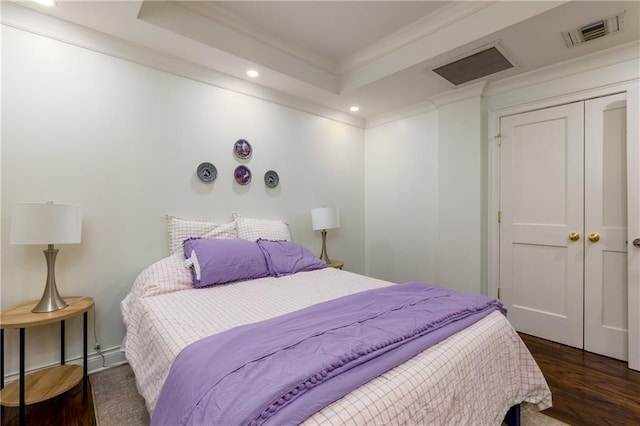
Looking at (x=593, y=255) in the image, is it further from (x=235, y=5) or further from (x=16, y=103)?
(x=16, y=103)

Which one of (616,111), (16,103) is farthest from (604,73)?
(16,103)

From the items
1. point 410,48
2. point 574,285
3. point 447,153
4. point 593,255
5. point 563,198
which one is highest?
point 410,48

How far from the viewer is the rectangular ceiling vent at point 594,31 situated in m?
2.01

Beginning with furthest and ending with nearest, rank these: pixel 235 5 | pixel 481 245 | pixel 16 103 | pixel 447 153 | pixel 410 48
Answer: pixel 447 153, pixel 481 245, pixel 410 48, pixel 235 5, pixel 16 103

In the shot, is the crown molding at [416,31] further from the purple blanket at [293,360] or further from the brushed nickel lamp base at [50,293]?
the brushed nickel lamp base at [50,293]

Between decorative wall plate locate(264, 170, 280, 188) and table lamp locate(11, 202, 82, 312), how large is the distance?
1.60 m

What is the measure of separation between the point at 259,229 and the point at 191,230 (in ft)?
1.97

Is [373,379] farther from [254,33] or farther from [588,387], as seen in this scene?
[254,33]

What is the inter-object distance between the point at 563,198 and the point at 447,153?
1.13m

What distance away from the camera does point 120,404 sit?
5.78 feet

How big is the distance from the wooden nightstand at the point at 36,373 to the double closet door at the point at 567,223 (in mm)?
3583

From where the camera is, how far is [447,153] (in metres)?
3.23

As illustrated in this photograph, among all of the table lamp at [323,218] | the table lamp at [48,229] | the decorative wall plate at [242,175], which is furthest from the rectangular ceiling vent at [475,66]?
the table lamp at [48,229]

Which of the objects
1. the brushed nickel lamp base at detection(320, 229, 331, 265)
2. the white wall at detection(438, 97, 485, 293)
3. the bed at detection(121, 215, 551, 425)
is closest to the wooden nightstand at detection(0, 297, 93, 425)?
the bed at detection(121, 215, 551, 425)
